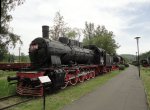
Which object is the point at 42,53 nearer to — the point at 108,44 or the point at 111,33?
the point at 108,44

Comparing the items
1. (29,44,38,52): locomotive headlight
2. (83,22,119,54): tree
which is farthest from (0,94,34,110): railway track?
(83,22,119,54): tree

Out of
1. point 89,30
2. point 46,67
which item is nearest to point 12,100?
point 46,67

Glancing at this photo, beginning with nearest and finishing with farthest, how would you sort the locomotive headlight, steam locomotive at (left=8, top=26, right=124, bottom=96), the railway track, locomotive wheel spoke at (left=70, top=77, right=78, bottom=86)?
the railway track, steam locomotive at (left=8, top=26, right=124, bottom=96), the locomotive headlight, locomotive wheel spoke at (left=70, top=77, right=78, bottom=86)

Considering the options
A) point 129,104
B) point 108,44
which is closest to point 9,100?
point 129,104

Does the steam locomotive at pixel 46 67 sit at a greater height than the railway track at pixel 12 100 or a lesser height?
greater

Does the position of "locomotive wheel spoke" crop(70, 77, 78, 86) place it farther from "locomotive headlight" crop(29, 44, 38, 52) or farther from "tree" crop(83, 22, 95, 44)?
"tree" crop(83, 22, 95, 44)

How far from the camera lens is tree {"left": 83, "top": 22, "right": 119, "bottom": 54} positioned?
214ft

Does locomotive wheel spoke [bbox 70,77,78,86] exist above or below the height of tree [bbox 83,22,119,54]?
below

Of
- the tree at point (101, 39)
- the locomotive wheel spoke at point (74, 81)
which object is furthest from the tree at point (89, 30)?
the locomotive wheel spoke at point (74, 81)

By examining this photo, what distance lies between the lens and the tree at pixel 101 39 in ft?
214

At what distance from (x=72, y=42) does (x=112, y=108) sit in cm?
1088

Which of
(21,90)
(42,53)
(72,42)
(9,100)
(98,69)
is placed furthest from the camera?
(98,69)

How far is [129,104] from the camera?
11625mm

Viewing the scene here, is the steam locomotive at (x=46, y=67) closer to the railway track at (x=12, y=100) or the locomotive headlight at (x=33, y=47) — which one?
the locomotive headlight at (x=33, y=47)
